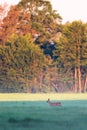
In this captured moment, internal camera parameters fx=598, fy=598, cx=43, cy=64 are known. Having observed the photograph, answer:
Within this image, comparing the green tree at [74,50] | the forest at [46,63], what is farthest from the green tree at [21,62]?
the green tree at [74,50]

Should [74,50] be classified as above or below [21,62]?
above

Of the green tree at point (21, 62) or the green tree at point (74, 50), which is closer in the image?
the green tree at point (21, 62)

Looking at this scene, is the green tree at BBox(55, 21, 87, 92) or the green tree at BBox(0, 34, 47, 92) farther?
the green tree at BBox(55, 21, 87, 92)

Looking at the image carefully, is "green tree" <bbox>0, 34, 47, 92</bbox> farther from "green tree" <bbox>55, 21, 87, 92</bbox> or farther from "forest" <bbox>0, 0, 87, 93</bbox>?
"green tree" <bbox>55, 21, 87, 92</bbox>

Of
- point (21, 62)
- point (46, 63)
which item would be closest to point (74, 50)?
point (46, 63)

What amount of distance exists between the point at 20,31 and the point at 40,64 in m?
12.6

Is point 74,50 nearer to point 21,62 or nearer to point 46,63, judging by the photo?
point 46,63

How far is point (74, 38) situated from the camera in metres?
55.8

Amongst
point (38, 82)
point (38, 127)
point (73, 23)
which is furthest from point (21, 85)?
point (38, 127)

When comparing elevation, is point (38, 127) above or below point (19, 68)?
above

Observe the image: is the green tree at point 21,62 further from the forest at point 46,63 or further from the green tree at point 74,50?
the green tree at point 74,50

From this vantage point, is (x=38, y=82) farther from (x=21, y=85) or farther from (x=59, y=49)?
(x=59, y=49)

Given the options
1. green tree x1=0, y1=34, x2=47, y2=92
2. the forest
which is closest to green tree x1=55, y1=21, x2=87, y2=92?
the forest

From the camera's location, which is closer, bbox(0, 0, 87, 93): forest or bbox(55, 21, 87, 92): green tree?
bbox(0, 0, 87, 93): forest
